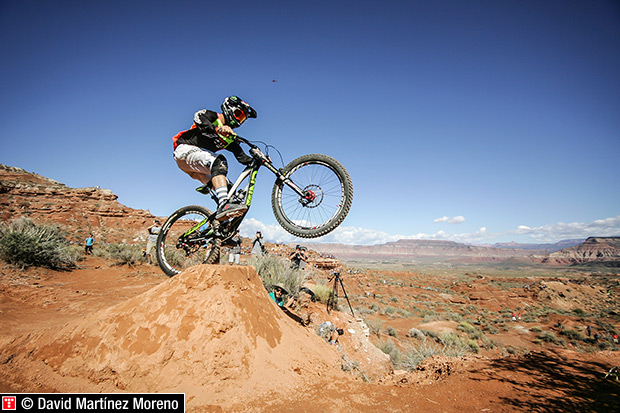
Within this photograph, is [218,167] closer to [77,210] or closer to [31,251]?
[31,251]

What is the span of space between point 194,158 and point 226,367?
3023 mm

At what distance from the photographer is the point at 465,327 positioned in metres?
16.5

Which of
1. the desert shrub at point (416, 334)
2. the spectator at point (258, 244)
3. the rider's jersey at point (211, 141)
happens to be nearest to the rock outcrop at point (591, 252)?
the desert shrub at point (416, 334)

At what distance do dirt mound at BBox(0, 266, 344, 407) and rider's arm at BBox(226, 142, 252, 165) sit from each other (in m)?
1.72

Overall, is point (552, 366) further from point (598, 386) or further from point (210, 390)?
point (210, 390)

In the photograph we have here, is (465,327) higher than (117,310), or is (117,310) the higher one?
(117,310)

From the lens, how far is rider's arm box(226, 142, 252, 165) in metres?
4.50

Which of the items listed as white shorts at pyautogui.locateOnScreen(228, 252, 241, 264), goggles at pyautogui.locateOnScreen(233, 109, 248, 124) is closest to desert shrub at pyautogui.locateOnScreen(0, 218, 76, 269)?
white shorts at pyautogui.locateOnScreen(228, 252, 241, 264)

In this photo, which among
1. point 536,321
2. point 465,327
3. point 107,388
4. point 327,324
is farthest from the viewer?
point 536,321

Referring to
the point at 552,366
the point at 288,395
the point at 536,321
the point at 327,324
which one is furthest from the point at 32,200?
the point at 536,321

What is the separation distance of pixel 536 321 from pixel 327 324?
2005 cm

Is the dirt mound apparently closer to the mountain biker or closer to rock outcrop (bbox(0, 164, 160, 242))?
the mountain biker

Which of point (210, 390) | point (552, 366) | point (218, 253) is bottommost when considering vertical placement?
point (552, 366)

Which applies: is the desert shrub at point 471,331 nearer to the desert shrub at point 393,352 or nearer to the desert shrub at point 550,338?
the desert shrub at point 550,338
